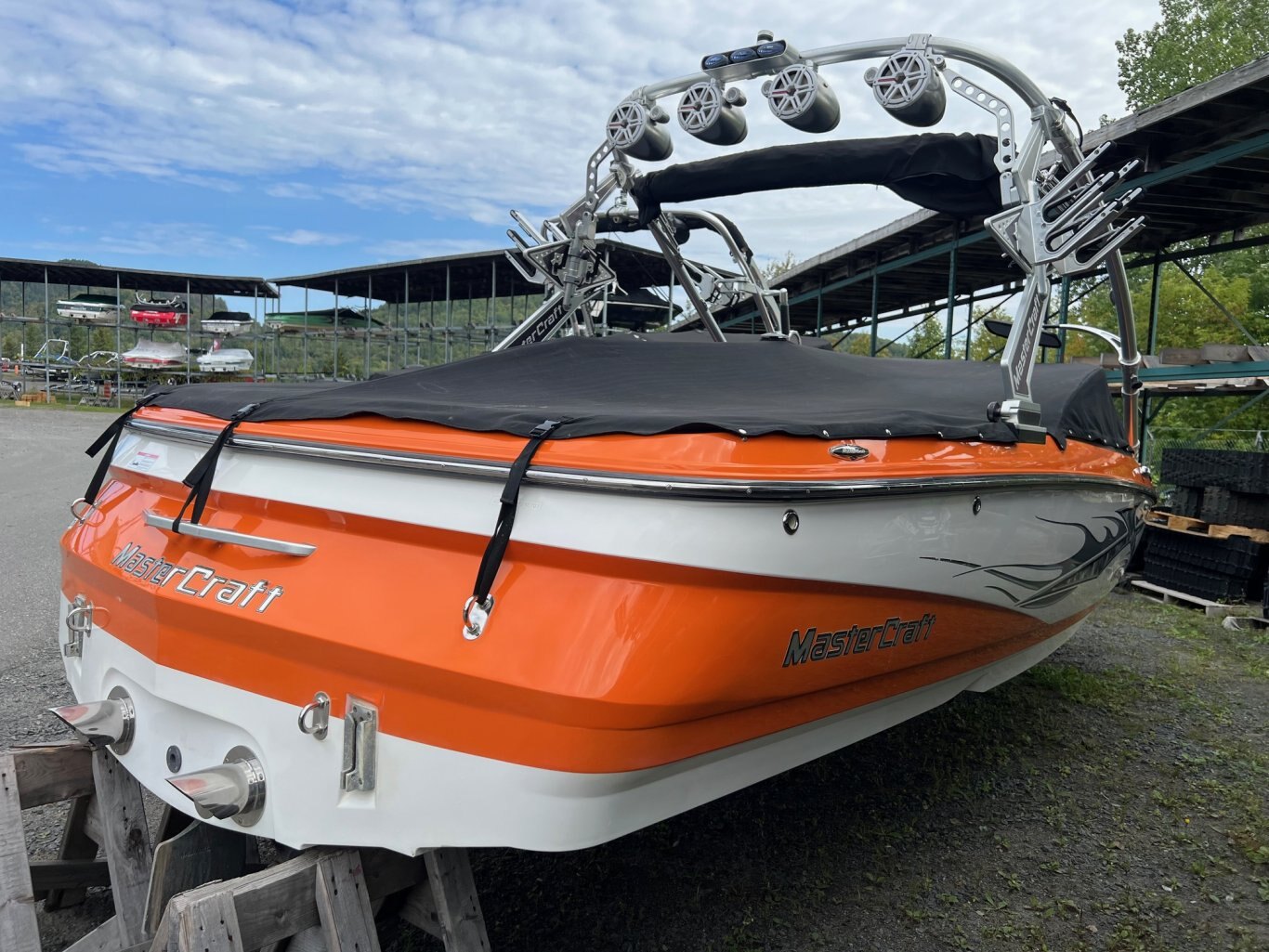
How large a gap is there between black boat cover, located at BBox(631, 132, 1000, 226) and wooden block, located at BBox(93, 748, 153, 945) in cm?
267

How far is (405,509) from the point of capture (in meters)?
1.75

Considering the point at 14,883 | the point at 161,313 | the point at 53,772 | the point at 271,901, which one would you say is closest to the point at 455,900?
the point at 271,901

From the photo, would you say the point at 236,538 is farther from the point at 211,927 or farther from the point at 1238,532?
the point at 1238,532

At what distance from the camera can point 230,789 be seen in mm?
1769

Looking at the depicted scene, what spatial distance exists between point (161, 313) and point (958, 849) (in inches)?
1591

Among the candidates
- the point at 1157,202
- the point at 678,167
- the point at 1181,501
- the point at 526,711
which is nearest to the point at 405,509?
the point at 526,711

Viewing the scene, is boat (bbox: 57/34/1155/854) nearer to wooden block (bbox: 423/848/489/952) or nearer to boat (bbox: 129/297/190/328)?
wooden block (bbox: 423/848/489/952)

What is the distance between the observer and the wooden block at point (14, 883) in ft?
6.67

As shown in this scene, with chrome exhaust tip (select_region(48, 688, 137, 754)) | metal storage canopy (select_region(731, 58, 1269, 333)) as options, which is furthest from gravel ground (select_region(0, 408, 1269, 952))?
metal storage canopy (select_region(731, 58, 1269, 333))

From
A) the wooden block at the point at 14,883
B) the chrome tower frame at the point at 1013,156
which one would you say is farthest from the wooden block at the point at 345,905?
the chrome tower frame at the point at 1013,156

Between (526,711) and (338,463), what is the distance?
718mm

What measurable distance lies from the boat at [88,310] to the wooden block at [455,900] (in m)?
40.2

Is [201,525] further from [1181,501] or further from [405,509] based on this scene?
[1181,501]

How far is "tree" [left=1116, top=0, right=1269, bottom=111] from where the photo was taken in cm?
2580
